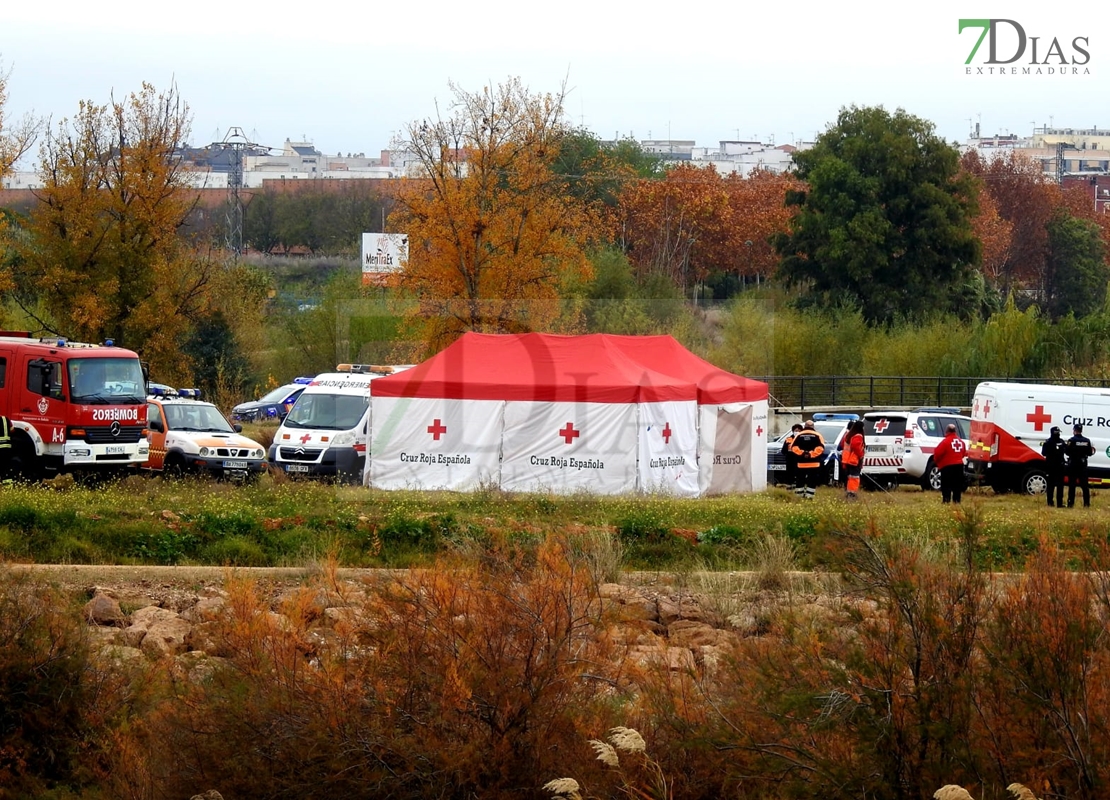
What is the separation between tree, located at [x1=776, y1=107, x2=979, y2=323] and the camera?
54219mm

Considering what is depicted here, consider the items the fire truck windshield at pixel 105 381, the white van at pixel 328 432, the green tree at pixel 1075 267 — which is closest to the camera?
the fire truck windshield at pixel 105 381

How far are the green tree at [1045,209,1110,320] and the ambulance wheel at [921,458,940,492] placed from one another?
54441 mm

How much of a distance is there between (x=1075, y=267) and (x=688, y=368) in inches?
2434

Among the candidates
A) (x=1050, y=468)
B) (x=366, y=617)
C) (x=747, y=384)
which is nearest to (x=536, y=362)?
(x=747, y=384)

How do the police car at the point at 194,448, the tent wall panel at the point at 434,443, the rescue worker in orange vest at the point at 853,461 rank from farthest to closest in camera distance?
1. the police car at the point at 194,448
2. the tent wall panel at the point at 434,443
3. the rescue worker in orange vest at the point at 853,461

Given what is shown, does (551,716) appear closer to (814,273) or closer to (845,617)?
(845,617)

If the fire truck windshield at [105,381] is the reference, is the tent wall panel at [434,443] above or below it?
below

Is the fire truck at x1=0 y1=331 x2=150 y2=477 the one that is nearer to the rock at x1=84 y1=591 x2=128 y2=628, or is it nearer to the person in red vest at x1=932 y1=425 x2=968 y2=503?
the rock at x1=84 y1=591 x2=128 y2=628

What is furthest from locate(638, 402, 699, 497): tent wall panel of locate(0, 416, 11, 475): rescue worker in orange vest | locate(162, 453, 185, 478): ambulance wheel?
locate(0, 416, 11, 475): rescue worker in orange vest

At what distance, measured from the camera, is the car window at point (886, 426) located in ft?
93.4

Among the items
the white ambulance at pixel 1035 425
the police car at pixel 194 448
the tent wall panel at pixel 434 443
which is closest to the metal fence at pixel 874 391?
the white ambulance at pixel 1035 425

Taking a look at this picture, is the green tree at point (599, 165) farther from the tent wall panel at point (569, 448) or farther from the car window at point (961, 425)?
the tent wall panel at point (569, 448)

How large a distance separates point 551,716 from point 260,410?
34663 mm

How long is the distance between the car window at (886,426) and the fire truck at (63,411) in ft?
Result: 49.6
